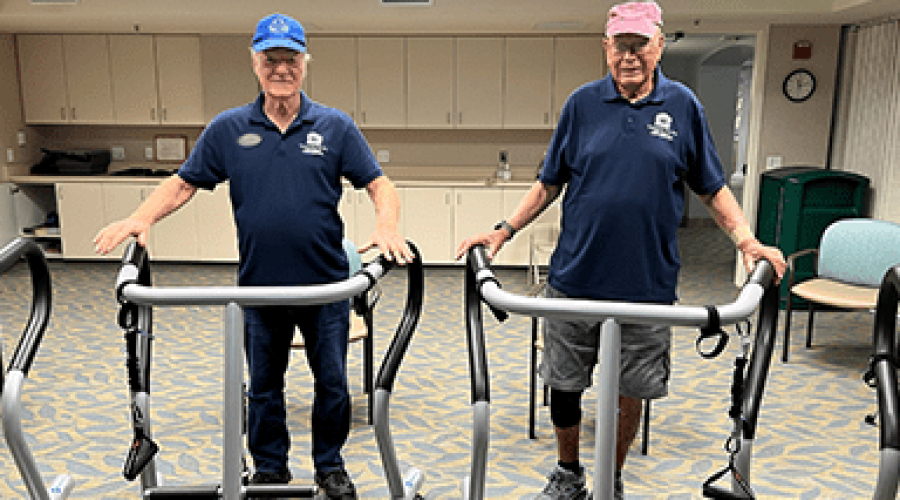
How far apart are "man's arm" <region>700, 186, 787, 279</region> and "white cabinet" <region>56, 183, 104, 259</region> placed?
628 centimetres

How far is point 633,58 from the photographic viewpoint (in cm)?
201

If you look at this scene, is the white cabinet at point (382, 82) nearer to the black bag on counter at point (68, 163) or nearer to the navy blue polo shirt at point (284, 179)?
the black bag on counter at point (68, 163)

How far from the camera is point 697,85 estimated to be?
1021 centimetres

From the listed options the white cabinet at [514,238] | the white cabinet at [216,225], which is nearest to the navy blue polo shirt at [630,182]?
the white cabinet at [514,238]

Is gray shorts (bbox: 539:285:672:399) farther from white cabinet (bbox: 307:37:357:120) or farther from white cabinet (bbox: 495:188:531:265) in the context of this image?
white cabinet (bbox: 307:37:357:120)

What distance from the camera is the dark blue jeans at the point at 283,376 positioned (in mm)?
2260

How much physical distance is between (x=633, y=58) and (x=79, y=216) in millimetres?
6413

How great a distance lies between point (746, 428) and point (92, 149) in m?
7.48

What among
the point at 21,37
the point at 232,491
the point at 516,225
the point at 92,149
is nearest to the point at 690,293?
the point at 516,225

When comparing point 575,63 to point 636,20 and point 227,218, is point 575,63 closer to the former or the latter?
point 227,218

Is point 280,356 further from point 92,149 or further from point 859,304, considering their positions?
point 92,149

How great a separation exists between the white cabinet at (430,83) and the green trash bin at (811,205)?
3.16 m

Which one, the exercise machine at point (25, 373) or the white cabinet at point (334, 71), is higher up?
the white cabinet at point (334, 71)

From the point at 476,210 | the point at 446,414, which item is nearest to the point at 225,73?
the point at 476,210
